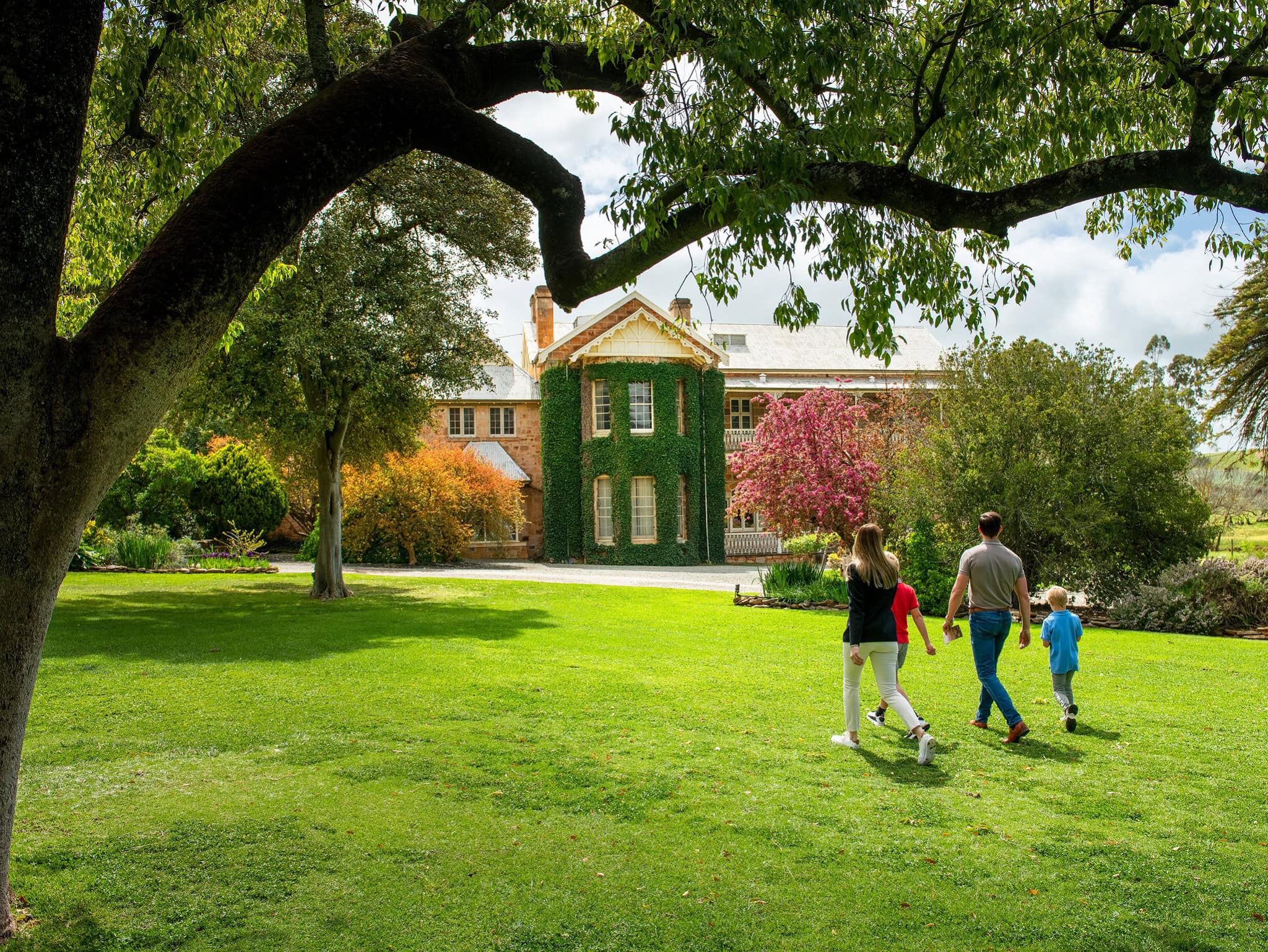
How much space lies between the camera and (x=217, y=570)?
23.7m

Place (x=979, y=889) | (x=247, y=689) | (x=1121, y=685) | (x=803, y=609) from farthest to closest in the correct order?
(x=803, y=609), (x=1121, y=685), (x=247, y=689), (x=979, y=889)

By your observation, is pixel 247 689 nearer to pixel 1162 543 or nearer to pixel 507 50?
pixel 507 50

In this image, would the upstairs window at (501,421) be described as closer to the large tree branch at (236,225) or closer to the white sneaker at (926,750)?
the white sneaker at (926,750)

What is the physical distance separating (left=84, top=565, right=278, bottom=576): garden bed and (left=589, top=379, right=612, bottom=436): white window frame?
12664mm

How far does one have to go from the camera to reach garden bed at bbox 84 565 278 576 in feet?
75.3

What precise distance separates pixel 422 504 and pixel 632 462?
735cm

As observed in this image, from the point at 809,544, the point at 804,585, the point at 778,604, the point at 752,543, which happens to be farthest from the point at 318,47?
the point at 752,543

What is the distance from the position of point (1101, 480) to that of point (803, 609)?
574 centimetres

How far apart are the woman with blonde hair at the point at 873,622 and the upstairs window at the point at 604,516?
999 inches

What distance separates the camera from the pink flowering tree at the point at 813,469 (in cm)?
1956

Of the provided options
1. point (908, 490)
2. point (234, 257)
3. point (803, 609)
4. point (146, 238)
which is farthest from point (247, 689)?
→ point (908, 490)

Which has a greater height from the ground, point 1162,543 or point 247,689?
point 1162,543

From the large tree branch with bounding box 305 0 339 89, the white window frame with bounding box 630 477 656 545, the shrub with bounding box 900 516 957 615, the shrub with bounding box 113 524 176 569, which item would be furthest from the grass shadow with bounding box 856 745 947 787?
the white window frame with bounding box 630 477 656 545

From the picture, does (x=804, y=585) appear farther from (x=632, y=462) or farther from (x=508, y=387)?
(x=508, y=387)
